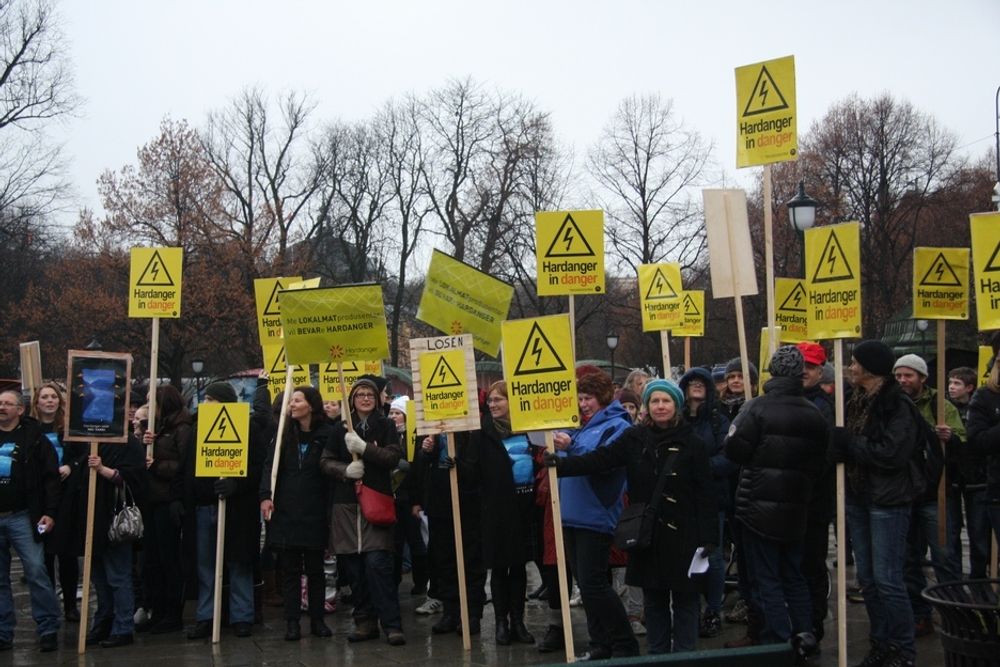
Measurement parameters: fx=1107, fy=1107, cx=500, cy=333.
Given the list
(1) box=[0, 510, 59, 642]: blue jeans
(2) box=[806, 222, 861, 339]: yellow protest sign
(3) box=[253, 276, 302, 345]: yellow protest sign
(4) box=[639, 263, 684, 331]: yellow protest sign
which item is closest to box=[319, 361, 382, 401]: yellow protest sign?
(3) box=[253, 276, 302, 345]: yellow protest sign

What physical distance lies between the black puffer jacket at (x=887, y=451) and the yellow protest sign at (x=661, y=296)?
5.25 metres

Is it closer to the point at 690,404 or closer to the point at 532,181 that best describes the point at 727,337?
the point at 532,181

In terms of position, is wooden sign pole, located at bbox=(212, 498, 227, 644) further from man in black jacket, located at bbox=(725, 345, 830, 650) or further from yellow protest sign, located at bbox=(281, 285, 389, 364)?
man in black jacket, located at bbox=(725, 345, 830, 650)

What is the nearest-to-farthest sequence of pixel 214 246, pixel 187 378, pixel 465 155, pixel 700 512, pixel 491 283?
pixel 700 512, pixel 491 283, pixel 214 246, pixel 187 378, pixel 465 155

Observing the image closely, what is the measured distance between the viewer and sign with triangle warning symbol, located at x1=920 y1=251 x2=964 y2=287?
9031 mm

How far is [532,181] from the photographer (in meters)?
49.1

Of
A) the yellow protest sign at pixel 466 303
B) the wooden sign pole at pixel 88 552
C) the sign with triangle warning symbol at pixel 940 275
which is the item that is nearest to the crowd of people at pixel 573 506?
the wooden sign pole at pixel 88 552

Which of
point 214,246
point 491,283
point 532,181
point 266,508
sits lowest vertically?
point 266,508

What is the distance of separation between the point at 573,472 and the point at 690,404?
1853 mm

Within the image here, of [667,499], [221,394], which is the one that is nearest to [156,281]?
[221,394]

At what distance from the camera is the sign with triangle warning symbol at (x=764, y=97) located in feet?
29.2

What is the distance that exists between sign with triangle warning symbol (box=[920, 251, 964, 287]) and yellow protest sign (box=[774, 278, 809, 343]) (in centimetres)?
232

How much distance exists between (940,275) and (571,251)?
3.05 m

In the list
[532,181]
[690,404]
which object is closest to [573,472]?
[690,404]
